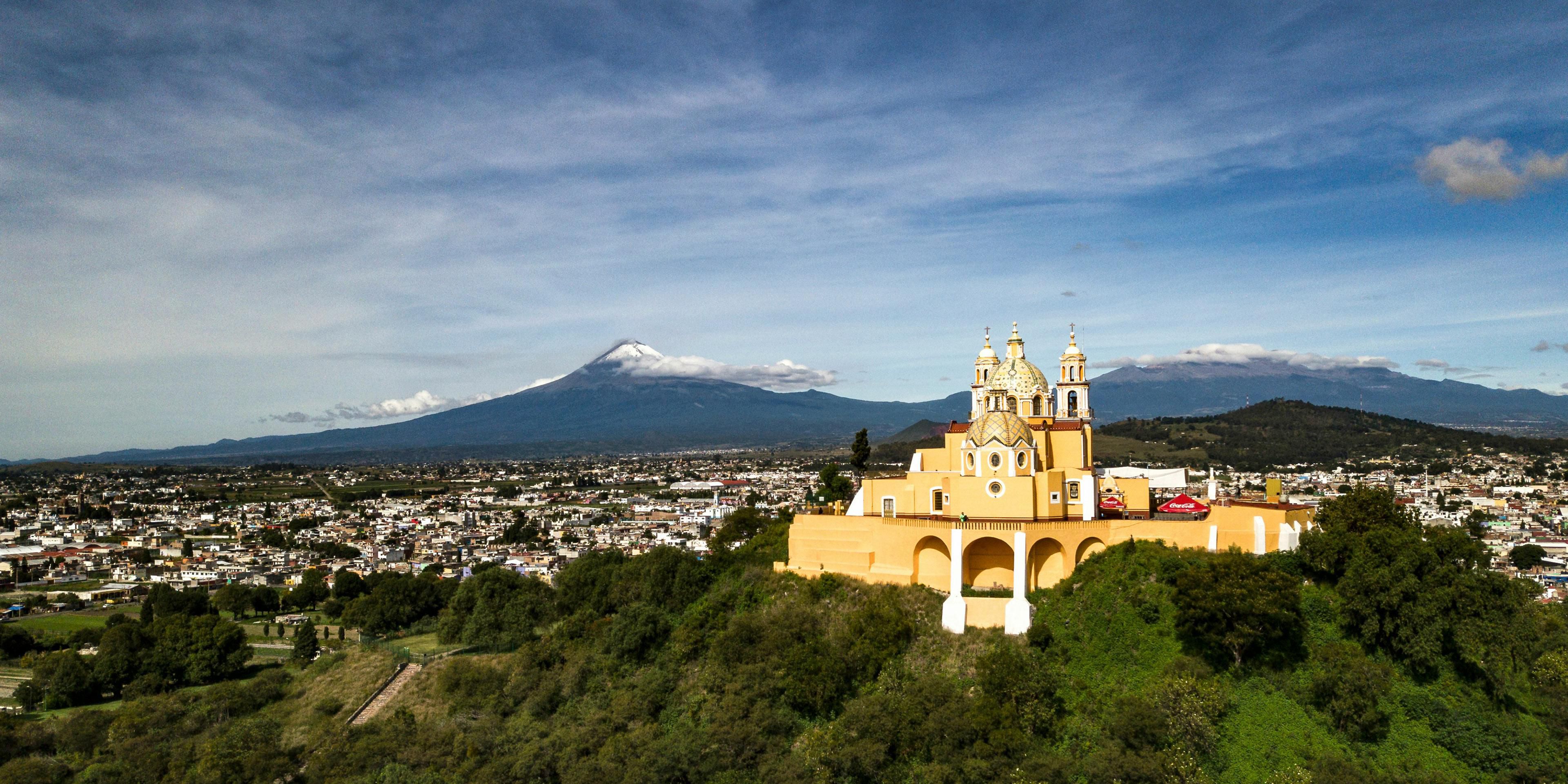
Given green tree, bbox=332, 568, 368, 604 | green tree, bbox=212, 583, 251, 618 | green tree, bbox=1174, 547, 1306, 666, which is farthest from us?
green tree, bbox=212, 583, 251, 618

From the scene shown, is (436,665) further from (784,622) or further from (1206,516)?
(1206,516)

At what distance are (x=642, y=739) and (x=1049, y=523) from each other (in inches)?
527

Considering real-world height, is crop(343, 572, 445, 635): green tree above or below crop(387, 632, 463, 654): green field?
above

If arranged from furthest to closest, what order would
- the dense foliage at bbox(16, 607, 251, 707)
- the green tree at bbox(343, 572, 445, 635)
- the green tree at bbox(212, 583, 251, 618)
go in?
the green tree at bbox(212, 583, 251, 618)
the green tree at bbox(343, 572, 445, 635)
the dense foliage at bbox(16, 607, 251, 707)

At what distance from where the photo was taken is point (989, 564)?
3238 centimetres

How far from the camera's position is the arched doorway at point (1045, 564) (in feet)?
104

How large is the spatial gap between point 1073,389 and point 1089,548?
27.3ft

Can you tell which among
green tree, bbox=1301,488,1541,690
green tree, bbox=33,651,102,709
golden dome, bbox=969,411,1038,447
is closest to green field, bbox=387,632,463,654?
green tree, bbox=33,651,102,709

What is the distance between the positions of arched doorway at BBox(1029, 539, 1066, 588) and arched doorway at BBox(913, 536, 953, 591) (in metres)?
2.52

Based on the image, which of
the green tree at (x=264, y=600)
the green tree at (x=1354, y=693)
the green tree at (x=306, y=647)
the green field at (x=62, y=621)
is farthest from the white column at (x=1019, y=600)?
the green field at (x=62, y=621)

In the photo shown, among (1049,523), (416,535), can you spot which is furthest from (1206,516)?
(416,535)

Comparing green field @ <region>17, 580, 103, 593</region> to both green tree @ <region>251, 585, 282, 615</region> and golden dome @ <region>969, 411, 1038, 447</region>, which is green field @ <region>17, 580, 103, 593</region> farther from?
golden dome @ <region>969, 411, 1038, 447</region>

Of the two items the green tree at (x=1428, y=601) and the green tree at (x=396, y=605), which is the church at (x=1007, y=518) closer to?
the green tree at (x=1428, y=601)

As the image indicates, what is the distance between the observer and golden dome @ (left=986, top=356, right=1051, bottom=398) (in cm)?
3556
